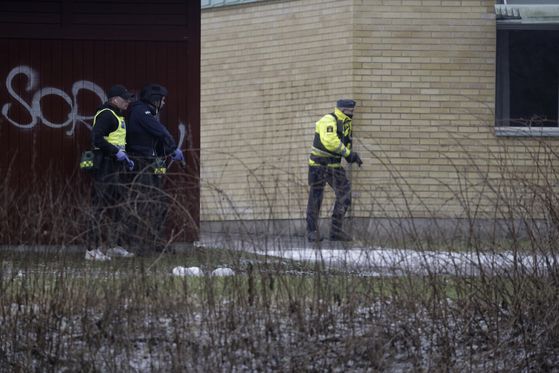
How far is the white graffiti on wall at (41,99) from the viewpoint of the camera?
Result: 14594mm

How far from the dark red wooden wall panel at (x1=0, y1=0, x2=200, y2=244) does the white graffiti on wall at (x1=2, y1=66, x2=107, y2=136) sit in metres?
0.01

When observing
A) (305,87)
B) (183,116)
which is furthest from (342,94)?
(183,116)

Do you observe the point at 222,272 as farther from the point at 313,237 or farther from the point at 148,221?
the point at 313,237

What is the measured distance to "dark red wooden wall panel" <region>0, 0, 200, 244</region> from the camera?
14617 mm

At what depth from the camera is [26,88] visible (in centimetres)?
1463

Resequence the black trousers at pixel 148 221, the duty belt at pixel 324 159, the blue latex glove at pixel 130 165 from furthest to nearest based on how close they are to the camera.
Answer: the duty belt at pixel 324 159 < the blue latex glove at pixel 130 165 < the black trousers at pixel 148 221

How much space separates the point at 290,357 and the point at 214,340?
498 mm

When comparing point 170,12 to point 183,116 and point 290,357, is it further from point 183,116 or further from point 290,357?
point 290,357

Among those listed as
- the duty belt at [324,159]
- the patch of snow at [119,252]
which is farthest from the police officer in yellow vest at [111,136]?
the patch of snow at [119,252]

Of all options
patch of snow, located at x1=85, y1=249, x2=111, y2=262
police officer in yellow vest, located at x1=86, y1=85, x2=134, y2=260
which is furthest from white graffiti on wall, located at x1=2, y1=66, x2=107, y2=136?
patch of snow, located at x1=85, y1=249, x2=111, y2=262

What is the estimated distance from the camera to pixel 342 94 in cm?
1806

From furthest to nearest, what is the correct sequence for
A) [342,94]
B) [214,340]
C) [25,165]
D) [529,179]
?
1. [342,94]
2. [25,165]
3. [529,179]
4. [214,340]

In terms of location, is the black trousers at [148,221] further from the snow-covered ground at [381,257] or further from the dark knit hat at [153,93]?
the dark knit hat at [153,93]

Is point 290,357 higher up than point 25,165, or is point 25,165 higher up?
point 25,165
